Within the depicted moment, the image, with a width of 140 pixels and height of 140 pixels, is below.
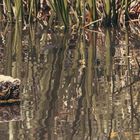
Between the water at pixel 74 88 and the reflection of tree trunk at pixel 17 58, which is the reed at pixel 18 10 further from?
the water at pixel 74 88

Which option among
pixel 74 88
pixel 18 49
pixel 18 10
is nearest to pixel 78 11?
pixel 18 10

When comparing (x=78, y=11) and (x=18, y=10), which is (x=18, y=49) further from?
(x=18, y=10)

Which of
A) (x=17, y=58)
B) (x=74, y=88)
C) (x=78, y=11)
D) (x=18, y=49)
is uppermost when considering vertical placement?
(x=78, y=11)

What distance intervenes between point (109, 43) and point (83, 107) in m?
3.01

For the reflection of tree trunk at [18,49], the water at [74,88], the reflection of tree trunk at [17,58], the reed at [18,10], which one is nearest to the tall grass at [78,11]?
the reed at [18,10]

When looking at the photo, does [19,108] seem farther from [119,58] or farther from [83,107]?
[119,58]

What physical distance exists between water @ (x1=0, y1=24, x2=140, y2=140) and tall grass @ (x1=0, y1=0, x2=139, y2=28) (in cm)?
110

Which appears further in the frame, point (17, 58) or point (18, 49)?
point (18, 49)

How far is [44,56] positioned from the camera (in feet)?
18.3

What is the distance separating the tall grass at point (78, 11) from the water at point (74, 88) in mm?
1097

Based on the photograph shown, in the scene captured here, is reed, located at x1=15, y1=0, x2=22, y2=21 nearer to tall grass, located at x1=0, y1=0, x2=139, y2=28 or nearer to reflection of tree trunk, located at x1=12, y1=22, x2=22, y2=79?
tall grass, located at x1=0, y1=0, x2=139, y2=28

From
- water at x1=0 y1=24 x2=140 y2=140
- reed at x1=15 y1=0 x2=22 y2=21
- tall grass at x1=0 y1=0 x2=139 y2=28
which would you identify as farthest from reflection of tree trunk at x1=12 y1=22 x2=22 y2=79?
tall grass at x1=0 y1=0 x2=139 y2=28

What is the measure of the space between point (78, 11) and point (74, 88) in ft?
13.3

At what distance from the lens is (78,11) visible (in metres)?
7.98
